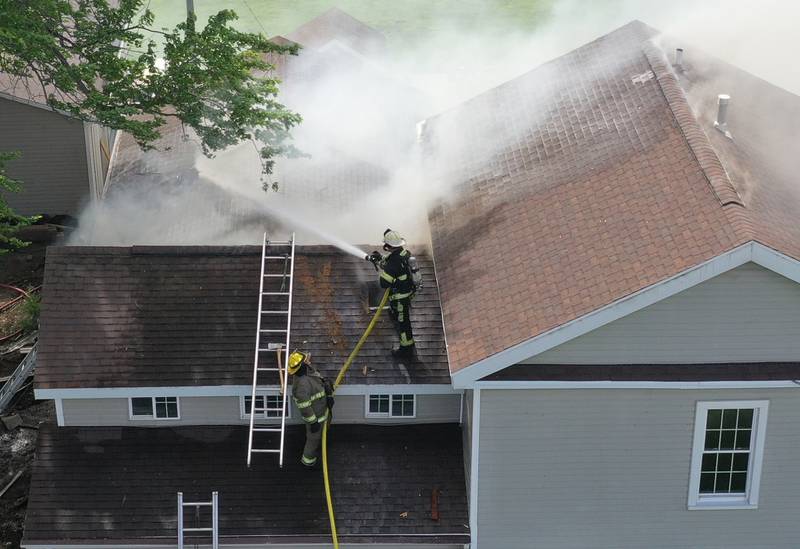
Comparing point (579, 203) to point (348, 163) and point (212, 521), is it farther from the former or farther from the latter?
point (348, 163)

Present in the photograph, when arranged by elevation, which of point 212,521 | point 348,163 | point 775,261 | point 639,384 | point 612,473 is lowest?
point 212,521

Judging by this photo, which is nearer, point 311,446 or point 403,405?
point 311,446

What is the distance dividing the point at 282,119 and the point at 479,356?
23.6 feet

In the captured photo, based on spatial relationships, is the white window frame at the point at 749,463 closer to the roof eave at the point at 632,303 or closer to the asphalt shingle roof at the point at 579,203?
the roof eave at the point at 632,303

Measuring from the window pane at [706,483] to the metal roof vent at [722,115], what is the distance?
4895 mm

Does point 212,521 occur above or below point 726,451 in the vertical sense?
below

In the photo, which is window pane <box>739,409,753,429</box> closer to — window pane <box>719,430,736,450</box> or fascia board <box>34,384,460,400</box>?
window pane <box>719,430,736,450</box>

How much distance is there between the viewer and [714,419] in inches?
543

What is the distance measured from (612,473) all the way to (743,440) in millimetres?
1689

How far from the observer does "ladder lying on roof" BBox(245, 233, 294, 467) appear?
1469cm

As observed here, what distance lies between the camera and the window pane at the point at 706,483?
14.1m

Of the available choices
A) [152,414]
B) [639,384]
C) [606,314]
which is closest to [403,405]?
[152,414]

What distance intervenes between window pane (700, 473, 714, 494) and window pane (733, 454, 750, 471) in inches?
12.4

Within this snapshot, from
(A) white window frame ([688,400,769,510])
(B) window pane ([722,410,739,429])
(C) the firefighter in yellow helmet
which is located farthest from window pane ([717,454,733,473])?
(C) the firefighter in yellow helmet
